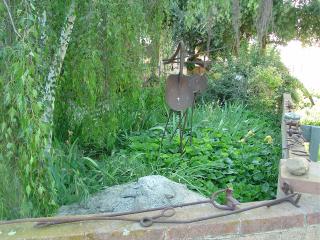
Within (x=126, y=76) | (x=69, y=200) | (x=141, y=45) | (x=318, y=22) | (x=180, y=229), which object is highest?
(x=318, y=22)

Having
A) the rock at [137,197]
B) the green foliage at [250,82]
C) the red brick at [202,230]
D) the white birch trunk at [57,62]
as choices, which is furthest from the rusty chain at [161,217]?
the green foliage at [250,82]

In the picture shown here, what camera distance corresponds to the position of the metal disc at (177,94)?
495cm

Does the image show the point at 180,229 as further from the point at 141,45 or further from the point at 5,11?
the point at 141,45

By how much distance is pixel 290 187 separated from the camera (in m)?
2.37

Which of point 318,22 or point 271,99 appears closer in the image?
point 271,99

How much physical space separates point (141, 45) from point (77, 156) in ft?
4.74

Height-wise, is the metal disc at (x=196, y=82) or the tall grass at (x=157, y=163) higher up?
the metal disc at (x=196, y=82)

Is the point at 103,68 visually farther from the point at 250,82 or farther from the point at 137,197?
the point at 250,82

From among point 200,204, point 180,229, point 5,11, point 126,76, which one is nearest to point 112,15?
point 126,76

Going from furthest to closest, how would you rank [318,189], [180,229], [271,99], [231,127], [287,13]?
1. [287,13]
2. [271,99]
3. [231,127]
4. [318,189]
5. [180,229]

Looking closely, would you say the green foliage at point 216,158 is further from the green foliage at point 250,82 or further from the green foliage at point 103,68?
the green foliage at point 250,82

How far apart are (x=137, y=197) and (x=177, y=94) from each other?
1784mm

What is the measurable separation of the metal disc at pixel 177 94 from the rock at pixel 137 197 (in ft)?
4.53

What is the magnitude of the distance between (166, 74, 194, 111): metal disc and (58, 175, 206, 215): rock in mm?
1382
